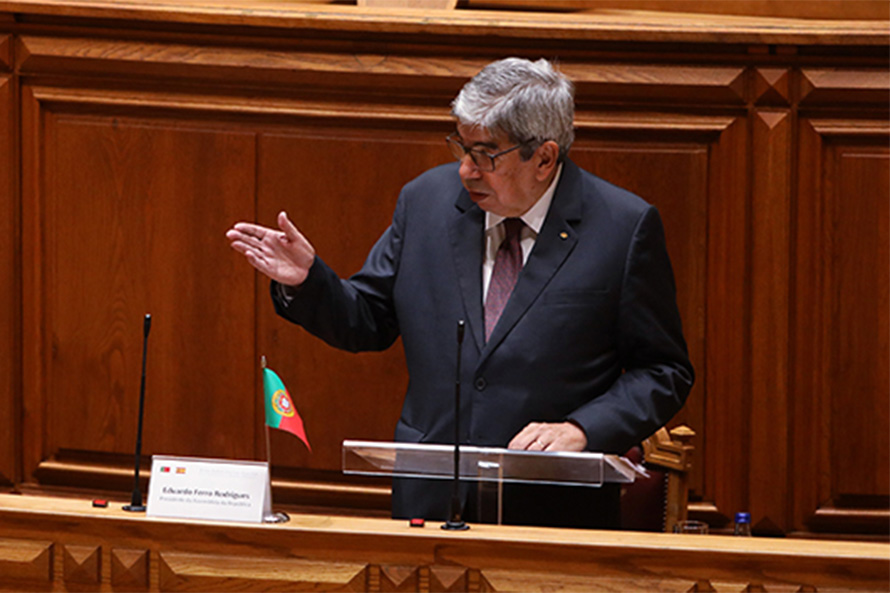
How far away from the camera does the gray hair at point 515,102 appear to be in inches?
80.7


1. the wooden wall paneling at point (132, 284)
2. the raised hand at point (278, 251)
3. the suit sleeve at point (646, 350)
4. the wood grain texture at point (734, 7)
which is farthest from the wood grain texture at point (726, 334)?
the raised hand at point (278, 251)

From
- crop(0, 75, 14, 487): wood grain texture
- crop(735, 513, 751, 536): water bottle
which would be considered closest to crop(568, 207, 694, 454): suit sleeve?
crop(735, 513, 751, 536): water bottle

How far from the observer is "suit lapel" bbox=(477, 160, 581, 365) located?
6.91 feet

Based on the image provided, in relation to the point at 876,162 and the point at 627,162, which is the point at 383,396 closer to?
the point at 627,162

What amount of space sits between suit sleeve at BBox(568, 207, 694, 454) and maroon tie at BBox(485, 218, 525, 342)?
8.2 inches

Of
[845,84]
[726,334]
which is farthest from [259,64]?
[845,84]

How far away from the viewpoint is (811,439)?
9.94ft

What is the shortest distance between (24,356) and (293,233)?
1.47 m

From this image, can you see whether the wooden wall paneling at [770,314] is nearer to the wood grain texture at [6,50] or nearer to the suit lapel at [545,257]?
the suit lapel at [545,257]

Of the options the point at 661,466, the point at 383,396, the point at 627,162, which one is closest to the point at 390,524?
the point at 661,466

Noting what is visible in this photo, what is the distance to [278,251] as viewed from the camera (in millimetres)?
2020

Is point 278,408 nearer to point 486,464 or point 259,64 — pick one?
point 486,464

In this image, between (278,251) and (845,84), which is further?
(845,84)

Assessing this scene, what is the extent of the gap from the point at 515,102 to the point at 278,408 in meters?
0.70
